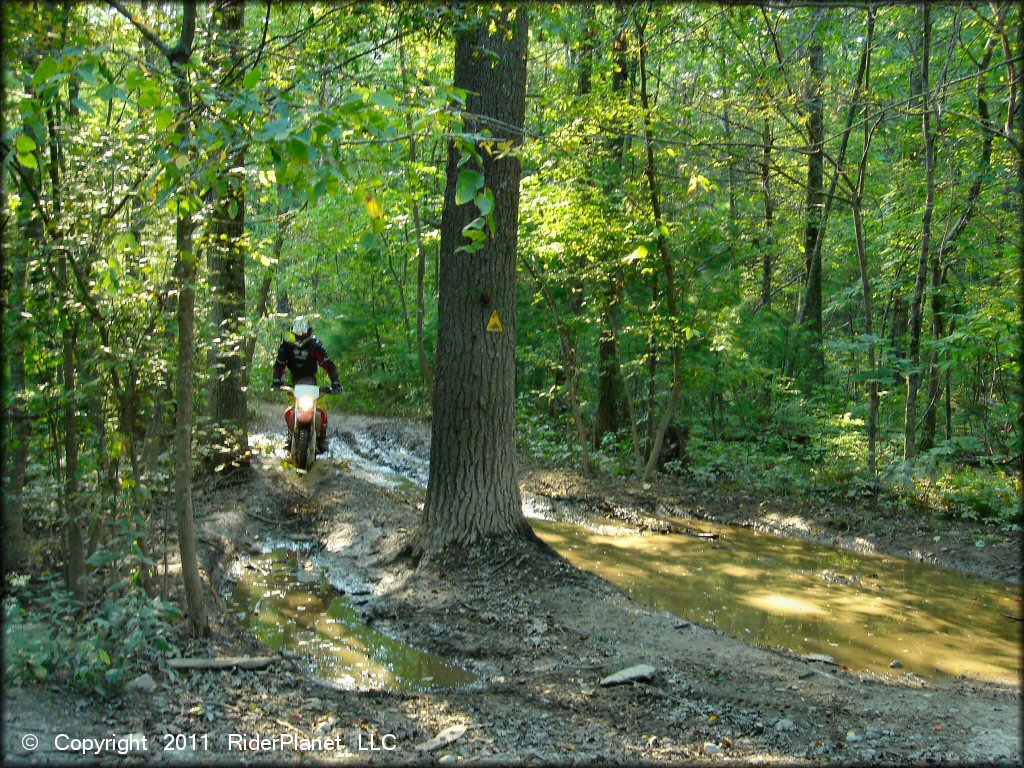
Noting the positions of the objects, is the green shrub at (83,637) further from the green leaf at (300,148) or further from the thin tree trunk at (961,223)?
the thin tree trunk at (961,223)

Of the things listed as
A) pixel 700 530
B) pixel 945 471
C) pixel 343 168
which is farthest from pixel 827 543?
pixel 343 168

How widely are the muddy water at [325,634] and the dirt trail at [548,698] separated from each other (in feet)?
0.61

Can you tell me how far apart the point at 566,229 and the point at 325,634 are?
6935 millimetres

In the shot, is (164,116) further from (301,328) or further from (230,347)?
(301,328)

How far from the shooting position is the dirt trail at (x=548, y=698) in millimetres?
3945

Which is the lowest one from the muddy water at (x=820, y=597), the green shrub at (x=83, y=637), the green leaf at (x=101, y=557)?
the muddy water at (x=820, y=597)

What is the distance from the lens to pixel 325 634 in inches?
252

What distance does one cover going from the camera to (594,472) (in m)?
14.1

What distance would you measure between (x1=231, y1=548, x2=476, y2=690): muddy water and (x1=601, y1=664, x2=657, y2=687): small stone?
3.12ft

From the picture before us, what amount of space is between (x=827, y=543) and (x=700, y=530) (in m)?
1.62

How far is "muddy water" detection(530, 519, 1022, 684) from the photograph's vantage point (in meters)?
6.54

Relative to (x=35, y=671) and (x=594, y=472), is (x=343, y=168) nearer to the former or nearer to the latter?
(x=35, y=671)

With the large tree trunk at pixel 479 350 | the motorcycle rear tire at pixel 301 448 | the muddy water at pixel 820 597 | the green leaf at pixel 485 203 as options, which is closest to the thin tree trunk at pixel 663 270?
the muddy water at pixel 820 597

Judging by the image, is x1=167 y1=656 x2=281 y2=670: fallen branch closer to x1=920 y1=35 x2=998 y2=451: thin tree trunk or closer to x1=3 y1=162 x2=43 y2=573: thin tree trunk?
x1=3 y1=162 x2=43 y2=573: thin tree trunk
